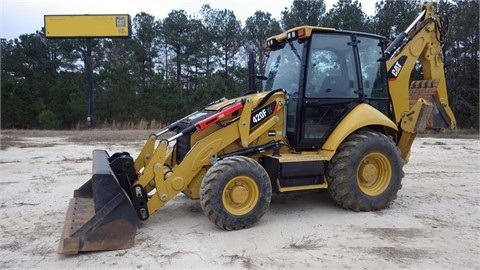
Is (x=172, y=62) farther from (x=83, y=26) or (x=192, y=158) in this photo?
(x=192, y=158)

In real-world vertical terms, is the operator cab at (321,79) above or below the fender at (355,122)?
above

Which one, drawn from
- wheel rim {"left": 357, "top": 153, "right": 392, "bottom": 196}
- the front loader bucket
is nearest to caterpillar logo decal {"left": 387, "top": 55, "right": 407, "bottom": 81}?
wheel rim {"left": 357, "top": 153, "right": 392, "bottom": 196}

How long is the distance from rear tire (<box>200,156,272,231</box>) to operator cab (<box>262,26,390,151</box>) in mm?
1011

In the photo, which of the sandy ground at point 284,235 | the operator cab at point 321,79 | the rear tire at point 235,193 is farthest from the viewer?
the operator cab at point 321,79

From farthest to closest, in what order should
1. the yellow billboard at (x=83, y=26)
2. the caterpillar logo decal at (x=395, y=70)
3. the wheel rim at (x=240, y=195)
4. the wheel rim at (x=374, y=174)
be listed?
the yellow billboard at (x=83, y=26) < the caterpillar logo decal at (x=395, y=70) < the wheel rim at (x=374, y=174) < the wheel rim at (x=240, y=195)

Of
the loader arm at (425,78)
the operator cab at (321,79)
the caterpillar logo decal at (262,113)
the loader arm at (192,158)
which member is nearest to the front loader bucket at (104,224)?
the loader arm at (192,158)

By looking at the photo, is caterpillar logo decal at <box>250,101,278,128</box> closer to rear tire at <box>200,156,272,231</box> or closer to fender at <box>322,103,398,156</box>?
rear tire at <box>200,156,272,231</box>

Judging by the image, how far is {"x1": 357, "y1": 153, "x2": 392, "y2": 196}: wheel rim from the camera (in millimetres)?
5461

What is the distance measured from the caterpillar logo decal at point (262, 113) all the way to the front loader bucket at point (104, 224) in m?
1.86

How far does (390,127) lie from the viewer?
569 centimetres

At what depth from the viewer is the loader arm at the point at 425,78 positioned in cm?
602

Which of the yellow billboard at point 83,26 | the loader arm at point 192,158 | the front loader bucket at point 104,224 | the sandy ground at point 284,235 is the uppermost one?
the yellow billboard at point 83,26

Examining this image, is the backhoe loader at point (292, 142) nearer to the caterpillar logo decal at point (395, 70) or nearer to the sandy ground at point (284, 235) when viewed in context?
the caterpillar logo decal at point (395, 70)

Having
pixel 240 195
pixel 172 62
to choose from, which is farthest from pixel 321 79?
pixel 172 62
